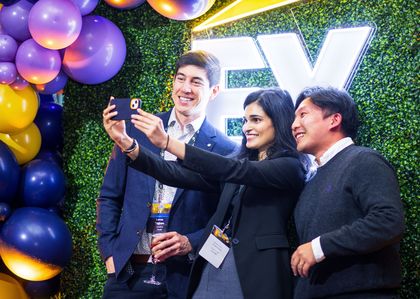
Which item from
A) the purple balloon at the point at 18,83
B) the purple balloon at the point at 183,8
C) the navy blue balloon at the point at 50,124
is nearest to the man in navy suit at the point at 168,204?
the purple balloon at the point at 183,8

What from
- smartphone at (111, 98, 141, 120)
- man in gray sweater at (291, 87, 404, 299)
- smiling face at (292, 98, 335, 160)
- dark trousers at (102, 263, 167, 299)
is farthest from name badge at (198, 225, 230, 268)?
smartphone at (111, 98, 141, 120)

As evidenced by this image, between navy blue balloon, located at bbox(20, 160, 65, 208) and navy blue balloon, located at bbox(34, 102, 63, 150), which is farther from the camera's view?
navy blue balloon, located at bbox(34, 102, 63, 150)

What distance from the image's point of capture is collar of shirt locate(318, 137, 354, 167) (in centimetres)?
252

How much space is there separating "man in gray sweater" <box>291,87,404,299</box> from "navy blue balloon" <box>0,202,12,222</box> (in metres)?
1.73

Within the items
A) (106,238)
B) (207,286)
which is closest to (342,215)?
(207,286)

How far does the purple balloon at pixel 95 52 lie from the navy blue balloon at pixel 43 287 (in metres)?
1.32

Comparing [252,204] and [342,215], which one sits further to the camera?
[252,204]

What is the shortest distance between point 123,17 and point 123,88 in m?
0.49

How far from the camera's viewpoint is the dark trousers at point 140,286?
283cm

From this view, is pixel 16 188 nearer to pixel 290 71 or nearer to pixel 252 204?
pixel 252 204

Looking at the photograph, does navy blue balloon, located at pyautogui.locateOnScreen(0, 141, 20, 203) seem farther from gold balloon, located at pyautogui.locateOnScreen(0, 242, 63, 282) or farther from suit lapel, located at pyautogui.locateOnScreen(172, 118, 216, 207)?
suit lapel, located at pyautogui.locateOnScreen(172, 118, 216, 207)

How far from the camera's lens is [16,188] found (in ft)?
10.8

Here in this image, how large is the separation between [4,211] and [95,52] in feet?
3.53

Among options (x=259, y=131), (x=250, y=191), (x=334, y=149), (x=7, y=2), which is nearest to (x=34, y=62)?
(x=7, y=2)
